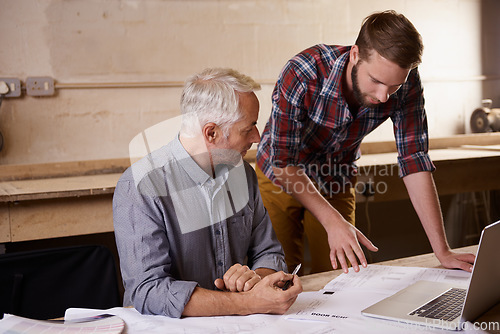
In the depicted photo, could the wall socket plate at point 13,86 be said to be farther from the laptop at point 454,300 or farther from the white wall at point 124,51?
the laptop at point 454,300

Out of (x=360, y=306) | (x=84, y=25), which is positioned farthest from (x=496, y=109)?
(x=360, y=306)

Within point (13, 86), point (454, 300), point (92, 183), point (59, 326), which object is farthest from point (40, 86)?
point (454, 300)

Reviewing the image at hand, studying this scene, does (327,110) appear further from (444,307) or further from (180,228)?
(444,307)

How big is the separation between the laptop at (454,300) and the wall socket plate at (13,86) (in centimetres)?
218

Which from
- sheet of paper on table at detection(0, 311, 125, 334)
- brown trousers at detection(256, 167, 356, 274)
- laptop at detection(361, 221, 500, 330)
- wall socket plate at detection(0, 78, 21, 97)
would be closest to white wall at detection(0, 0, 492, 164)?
wall socket plate at detection(0, 78, 21, 97)

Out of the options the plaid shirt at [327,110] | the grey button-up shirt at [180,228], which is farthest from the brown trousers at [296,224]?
the grey button-up shirt at [180,228]

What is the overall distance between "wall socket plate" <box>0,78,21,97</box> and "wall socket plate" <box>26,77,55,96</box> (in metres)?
0.04

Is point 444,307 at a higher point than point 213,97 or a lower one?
lower

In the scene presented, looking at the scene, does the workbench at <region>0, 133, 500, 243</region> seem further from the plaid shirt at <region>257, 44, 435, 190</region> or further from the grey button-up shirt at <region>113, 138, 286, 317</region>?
the grey button-up shirt at <region>113, 138, 286, 317</region>

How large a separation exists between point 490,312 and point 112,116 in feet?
7.36

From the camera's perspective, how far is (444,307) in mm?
1061

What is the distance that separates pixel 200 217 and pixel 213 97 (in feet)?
0.96

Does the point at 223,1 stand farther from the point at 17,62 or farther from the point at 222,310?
the point at 222,310

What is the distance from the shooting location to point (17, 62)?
261 cm
